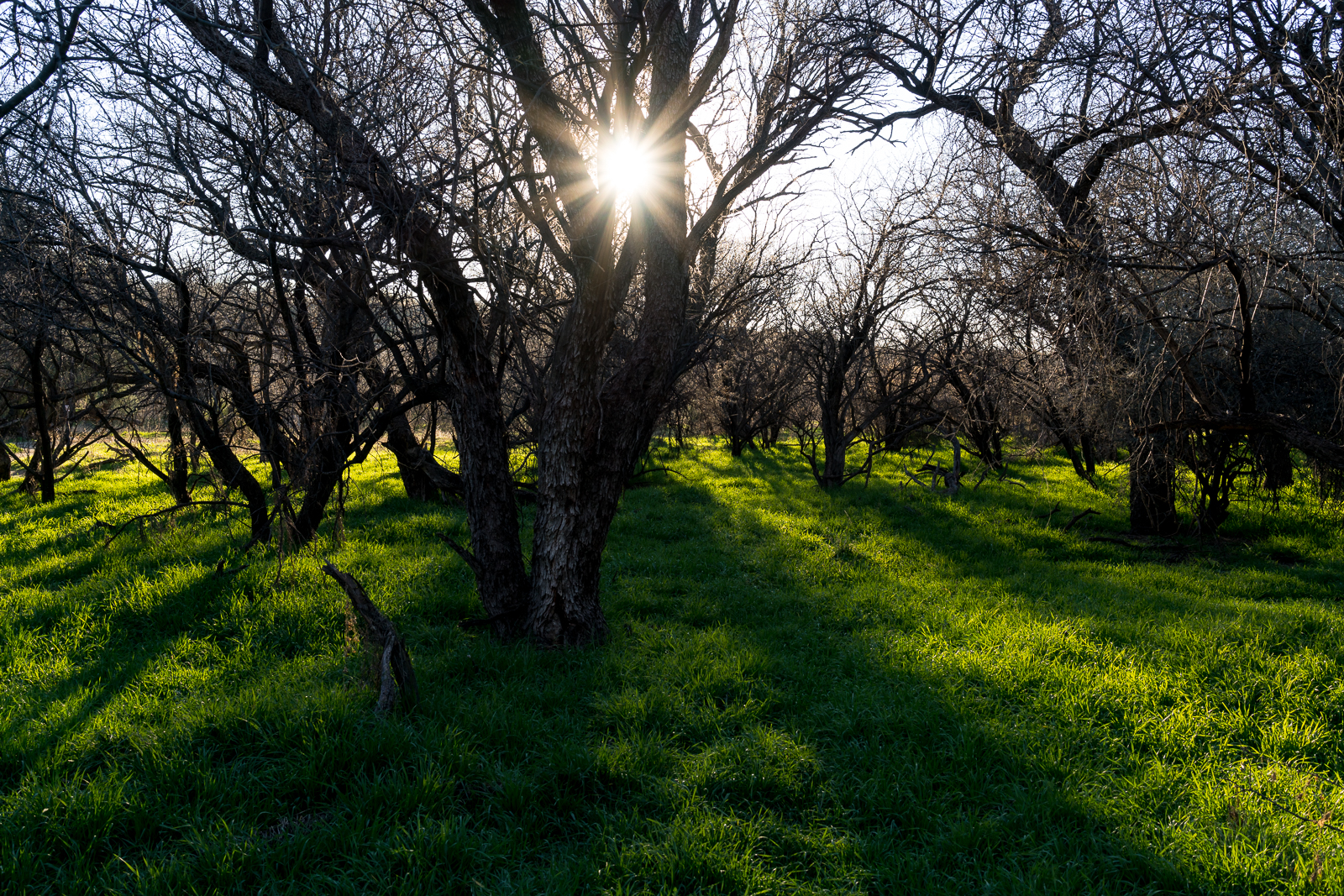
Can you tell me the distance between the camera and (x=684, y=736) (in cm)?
415

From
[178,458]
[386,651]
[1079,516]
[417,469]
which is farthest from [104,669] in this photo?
[1079,516]

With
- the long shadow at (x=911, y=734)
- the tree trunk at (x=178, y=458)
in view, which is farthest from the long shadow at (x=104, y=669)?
the tree trunk at (x=178, y=458)

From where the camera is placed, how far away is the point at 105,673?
4.69 m

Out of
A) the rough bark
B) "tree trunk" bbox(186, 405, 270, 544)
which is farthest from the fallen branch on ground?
"tree trunk" bbox(186, 405, 270, 544)

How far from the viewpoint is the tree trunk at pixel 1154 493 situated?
26.5 feet

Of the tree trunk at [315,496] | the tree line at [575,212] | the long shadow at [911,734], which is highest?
the tree line at [575,212]

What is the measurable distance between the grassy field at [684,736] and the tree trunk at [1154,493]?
1386 mm

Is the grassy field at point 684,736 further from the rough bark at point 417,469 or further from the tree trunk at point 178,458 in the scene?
the rough bark at point 417,469

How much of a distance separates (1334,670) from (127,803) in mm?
7222

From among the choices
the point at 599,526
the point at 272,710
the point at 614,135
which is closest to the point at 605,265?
Answer: the point at 614,135

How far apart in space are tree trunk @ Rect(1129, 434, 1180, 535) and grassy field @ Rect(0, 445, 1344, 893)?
1386mm

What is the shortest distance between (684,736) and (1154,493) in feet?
27.8

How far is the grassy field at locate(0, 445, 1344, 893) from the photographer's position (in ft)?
9.67

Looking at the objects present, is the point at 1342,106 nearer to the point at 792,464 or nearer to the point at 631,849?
the point at 631,849
